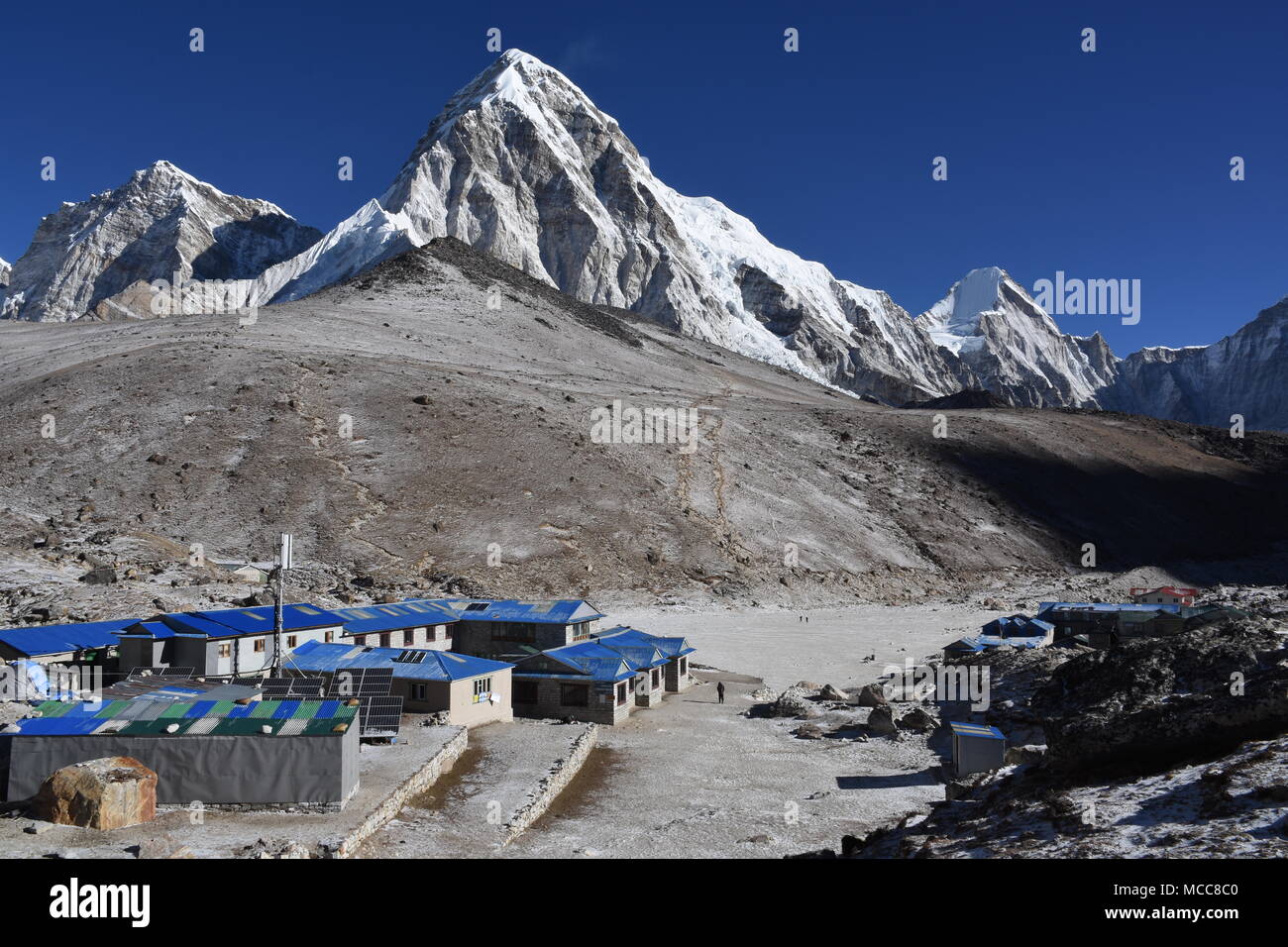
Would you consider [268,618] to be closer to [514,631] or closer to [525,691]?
[525,691]

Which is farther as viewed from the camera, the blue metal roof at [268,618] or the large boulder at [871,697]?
the large boulder at [871,697]

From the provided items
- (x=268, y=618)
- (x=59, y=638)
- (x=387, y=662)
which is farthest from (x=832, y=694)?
(x=59, y=638)

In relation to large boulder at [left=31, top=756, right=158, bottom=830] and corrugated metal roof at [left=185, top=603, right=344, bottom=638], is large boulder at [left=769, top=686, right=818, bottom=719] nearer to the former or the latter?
corrugated metal roof at [left=185, top=603, right=344, bottom=638]

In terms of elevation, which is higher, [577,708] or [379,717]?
[379,717]

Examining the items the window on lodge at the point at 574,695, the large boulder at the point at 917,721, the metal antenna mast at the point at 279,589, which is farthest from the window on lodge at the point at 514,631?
the large boulder at the point at 917,721

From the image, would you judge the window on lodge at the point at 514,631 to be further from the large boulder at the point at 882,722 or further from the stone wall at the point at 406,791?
the large boulder at the point at 882,722

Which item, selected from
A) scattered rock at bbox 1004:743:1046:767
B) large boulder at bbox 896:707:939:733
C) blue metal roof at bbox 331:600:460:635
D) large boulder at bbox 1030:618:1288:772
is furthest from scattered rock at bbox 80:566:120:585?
large boulder at bbox 1030:618:1288:772
